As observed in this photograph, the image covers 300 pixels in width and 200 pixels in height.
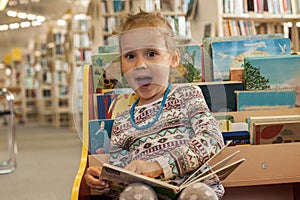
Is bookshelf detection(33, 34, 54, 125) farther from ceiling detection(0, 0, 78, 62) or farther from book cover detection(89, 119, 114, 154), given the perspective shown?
book cover detection(89, 119, 114, 154)

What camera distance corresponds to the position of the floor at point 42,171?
3.14m

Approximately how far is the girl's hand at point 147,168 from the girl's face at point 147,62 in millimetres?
174

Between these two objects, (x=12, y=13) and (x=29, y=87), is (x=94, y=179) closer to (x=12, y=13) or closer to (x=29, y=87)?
(x=12, y=13)

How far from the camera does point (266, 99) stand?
160 centimetres

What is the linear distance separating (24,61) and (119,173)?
11499 millimetres

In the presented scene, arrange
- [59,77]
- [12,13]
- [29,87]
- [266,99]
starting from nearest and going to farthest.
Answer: [266,99], [59,77], [12,13], [29,87]

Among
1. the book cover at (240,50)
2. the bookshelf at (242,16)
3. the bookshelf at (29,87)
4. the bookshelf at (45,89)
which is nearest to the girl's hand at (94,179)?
the book cover at (240,50)

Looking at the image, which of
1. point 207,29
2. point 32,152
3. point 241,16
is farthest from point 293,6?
point 32,152

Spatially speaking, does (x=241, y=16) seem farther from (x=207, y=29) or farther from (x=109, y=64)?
(x=109, y=64)

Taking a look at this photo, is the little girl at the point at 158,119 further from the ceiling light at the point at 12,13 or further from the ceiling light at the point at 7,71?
the ceiling light at the point at 7,71

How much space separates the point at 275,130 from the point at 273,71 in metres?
0.23

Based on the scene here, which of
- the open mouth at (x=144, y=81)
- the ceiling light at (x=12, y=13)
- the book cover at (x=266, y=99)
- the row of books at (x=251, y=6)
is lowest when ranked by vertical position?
the book cover at (x=266, y=99)

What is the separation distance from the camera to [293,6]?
3.46 meters

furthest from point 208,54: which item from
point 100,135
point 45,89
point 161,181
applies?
point 45,89
